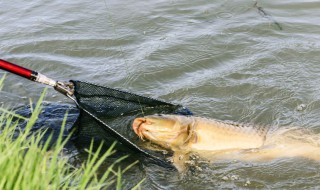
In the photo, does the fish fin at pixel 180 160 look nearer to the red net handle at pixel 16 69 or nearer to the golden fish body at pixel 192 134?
the golden fish body at pixel 192 134

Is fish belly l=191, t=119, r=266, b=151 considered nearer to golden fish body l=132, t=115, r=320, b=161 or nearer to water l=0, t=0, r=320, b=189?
golden fish body l=132, t=115, r=320, b=161

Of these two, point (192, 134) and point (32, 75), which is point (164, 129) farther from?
point (32, 75)

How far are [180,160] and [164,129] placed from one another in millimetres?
336

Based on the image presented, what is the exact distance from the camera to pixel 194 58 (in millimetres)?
7387

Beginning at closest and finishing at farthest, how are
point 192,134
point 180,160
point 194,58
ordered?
point 180,160 → point 192,134 → point 194,58

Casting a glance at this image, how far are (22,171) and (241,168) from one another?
109 inches

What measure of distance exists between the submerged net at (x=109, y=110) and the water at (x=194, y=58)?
518 millimetres

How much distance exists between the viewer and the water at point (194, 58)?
510 cm

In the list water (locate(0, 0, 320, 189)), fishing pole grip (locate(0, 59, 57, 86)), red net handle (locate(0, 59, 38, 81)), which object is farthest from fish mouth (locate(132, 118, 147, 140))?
red net handle (locate(0, 59, 38, 81))

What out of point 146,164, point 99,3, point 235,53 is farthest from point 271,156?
point 99,3

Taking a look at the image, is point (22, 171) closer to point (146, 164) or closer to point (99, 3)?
point (146, 164)

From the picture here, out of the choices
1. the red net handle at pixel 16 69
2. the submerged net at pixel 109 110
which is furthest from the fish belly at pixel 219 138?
the red net handle at pixel 16 69

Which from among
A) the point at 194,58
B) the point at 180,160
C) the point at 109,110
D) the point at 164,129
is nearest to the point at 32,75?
the point at 109,110

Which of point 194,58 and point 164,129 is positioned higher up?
point 164,129
